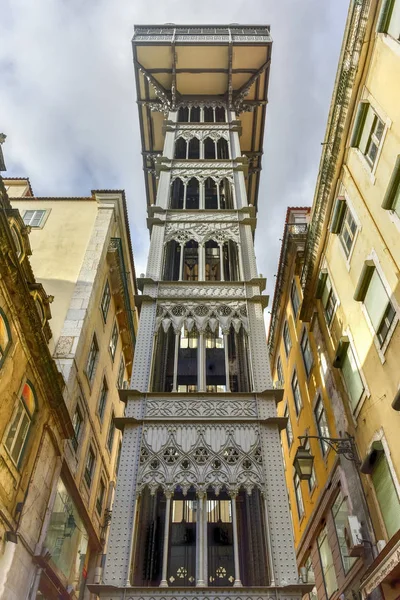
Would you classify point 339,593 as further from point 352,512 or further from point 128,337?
point 128,337

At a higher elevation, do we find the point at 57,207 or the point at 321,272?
the point at 57,207

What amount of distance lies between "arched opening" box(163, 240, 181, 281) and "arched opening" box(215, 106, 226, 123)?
621 inches

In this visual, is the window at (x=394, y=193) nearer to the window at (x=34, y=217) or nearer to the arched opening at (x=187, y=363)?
the arched opening at (x=187, y=363)

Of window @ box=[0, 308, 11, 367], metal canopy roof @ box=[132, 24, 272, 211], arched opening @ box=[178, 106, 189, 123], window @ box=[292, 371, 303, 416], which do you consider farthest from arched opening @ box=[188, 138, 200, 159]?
window @ box=[0, 308, 11, 367]

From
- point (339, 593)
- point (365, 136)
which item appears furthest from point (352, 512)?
point (365, 136)

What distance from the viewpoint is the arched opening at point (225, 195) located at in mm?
24516

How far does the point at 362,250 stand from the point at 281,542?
365 inches

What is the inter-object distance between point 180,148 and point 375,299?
61.8ft

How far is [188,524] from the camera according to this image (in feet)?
45.5

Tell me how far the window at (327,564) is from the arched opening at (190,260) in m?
11.7

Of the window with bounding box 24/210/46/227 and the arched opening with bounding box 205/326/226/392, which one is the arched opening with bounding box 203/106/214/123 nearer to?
the window with bounding box 24/210/46/227

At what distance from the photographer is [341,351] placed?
17.0 meters

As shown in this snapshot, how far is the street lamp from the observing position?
14.2 metres

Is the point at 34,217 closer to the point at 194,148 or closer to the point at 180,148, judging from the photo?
the point at 180,148
